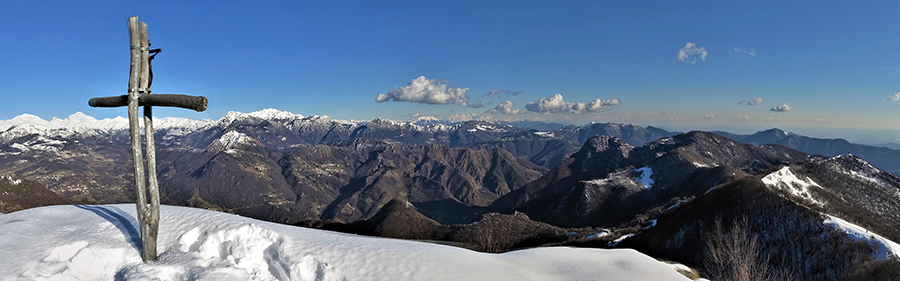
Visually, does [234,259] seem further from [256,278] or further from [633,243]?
[633,243]

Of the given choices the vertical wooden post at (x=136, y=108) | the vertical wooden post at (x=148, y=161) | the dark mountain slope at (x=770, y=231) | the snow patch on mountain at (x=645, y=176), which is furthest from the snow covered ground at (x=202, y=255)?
the snow patch on mountain at (x=645, y=176)

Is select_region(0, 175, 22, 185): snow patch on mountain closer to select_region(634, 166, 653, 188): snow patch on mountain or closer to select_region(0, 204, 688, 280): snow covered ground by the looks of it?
select_region(0, 204, 688, 280): snow covered ground

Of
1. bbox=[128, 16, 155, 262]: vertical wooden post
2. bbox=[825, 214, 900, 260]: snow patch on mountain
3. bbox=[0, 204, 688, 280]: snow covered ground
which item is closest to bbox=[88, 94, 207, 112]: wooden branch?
bbox=[128, 16, 155, 262]: vertical wooden post

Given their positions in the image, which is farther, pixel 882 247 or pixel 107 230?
pixel 882 247

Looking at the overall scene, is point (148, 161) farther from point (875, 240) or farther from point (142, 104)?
point (875, 240)

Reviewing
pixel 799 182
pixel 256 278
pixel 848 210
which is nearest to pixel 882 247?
pixel 848 210

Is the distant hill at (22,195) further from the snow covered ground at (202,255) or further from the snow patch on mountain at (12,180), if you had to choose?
the snow covered ground at (202,255)

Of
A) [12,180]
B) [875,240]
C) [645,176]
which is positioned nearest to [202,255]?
[875,240]
